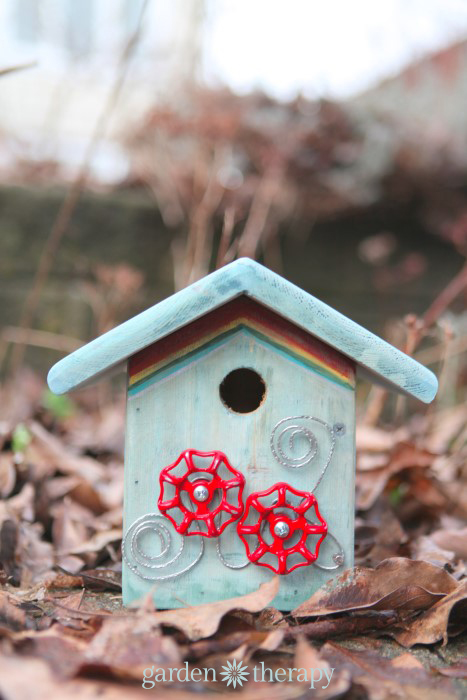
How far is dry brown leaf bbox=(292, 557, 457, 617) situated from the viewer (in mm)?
1457

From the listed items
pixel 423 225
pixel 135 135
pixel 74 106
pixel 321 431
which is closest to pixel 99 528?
pixel 321 431

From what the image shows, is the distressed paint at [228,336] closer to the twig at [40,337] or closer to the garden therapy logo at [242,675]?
the garden therapy logo at [242,675]

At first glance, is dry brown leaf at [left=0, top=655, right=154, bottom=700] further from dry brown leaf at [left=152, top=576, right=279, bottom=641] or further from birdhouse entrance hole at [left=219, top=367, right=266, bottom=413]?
birdhouse entrance hole at [left=219, top=367, right=266, bottom=413]

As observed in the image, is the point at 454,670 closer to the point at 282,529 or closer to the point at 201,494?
the point at 282,529

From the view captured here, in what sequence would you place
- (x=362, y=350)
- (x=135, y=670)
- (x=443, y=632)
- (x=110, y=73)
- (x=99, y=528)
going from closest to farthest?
(x=135, y=670), (x=443, y=632), (x=362, y=350), (x=99, y=528), (x=110, y=73)

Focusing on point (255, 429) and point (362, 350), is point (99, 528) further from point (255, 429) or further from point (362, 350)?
point (362, 350)

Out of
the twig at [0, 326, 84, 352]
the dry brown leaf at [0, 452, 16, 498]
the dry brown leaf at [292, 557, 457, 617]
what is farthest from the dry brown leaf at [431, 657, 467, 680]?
the twig at [0, 326, 84, 352]

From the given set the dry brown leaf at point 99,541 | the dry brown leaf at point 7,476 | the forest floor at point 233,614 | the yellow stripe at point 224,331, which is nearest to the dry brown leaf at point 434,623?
the forest floor at point 233,614

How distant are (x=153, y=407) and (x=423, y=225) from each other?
4466 millimetres

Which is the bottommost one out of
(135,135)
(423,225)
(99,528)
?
(99,528)

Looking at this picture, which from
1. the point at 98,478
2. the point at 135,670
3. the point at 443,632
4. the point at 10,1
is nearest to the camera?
the point at 135,670

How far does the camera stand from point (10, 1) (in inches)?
324

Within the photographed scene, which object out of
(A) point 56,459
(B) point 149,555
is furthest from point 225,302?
(A) point 56,459

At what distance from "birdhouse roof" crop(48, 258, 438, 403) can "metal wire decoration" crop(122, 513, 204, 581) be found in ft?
1.16
